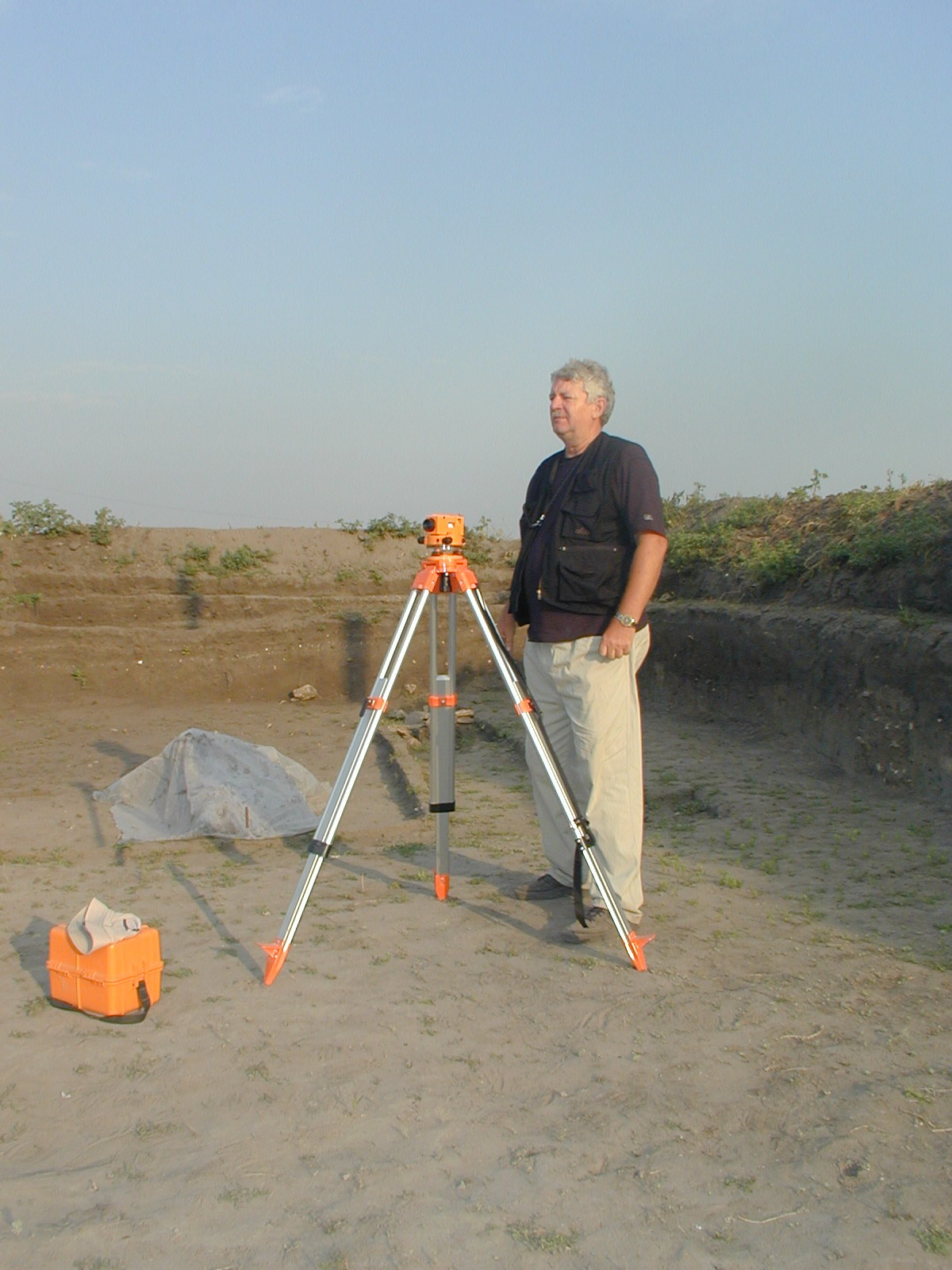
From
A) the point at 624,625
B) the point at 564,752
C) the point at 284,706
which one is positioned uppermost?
the point at 624,625

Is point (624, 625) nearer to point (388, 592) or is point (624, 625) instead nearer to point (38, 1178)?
point (38, 1178)

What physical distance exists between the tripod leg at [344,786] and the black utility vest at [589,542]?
1.62 feet

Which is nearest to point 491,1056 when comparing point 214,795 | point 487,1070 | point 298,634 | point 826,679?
point 487,1070

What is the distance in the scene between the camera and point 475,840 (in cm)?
523

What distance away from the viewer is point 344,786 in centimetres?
354

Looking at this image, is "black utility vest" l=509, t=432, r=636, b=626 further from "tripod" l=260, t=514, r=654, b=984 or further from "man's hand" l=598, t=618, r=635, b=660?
"tripod" l=260, t=514, r=654, b=984

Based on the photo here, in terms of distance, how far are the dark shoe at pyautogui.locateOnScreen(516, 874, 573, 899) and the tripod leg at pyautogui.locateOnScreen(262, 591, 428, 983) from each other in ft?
3.21

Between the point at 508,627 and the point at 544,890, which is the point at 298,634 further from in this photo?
the point at 544,890

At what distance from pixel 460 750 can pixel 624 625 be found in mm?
4383

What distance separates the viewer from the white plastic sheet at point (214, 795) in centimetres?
534

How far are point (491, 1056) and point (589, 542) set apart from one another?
5.85ft

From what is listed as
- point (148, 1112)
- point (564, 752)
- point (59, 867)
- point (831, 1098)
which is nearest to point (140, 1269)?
point (148, 1112)

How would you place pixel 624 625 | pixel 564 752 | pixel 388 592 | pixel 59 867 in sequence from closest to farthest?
pixel 624 625 < pixel 564 752 < pixel 59 867 < pixel 388 592

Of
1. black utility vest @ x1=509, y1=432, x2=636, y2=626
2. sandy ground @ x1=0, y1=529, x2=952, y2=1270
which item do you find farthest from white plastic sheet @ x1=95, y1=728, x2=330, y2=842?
black utility vest @ x1=509, y1=432, x2=636, y2=626
